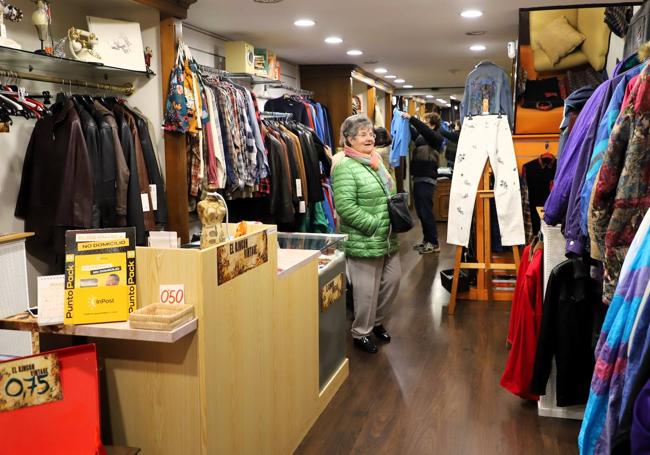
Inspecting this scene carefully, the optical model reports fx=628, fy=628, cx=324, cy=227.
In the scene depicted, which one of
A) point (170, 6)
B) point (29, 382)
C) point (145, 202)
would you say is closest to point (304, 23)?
point (170, 6)

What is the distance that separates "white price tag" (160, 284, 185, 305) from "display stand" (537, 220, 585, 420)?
5.99 feet

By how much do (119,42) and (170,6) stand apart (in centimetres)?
42

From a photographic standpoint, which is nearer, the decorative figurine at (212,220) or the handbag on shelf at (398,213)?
the decorative figurine at (212,220)

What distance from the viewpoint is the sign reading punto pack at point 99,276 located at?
1.97 metres

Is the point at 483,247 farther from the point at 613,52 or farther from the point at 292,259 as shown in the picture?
the point at 292,259

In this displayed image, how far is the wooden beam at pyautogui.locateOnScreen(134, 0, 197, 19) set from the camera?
372 cm

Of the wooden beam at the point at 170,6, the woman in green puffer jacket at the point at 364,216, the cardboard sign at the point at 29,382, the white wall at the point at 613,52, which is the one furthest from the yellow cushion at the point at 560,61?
the cardboard sign at the point at 29,382

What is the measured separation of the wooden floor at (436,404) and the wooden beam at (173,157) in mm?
1468

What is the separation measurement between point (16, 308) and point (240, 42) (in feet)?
11.0

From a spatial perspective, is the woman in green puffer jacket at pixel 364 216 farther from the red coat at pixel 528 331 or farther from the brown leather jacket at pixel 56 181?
the brown leather jacket at pixel 56 181

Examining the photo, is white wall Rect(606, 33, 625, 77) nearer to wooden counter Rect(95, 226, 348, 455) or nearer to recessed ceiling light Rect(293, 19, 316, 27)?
recessed ceiling light Rect(293, 19, 316, 27)

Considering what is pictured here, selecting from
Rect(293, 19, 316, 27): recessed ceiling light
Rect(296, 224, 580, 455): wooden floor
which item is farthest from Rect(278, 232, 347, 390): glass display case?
Rect(293, 19, 316, 27): recessed ceiling light

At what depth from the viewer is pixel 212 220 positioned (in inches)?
90.1

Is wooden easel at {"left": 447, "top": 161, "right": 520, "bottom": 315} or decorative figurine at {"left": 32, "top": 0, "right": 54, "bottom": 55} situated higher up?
decorative figurine at {"left": 32, "top": 0, "right": 54, "bottom": 55}
